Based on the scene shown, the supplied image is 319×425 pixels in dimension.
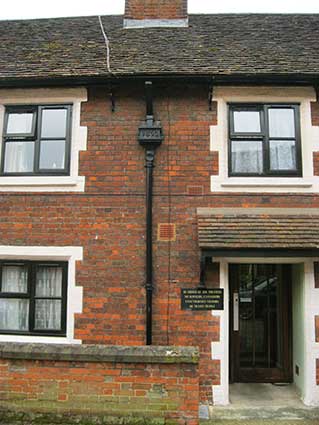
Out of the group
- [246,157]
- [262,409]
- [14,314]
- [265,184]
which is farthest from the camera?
[246,157]

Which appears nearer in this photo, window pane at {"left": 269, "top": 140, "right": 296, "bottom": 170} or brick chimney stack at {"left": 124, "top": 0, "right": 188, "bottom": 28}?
window pane at {"left": 269, "top": 140, "right": 296, "bottom": 170}

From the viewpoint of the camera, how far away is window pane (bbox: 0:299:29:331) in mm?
6375

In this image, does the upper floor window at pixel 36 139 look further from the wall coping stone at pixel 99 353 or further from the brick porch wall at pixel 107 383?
the brick porch wall at pixel 107 383

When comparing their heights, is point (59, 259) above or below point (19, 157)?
below

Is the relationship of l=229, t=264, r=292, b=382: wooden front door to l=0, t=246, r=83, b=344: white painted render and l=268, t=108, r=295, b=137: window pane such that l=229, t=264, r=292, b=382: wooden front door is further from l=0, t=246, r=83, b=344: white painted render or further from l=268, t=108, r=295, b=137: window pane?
l=0, t=246, r=83, b=344: white painted render

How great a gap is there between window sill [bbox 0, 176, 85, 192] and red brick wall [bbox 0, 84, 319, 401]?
11 centimetres

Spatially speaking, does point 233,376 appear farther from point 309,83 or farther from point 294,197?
point 309,83

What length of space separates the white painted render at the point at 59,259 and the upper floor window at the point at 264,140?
3.00 metres

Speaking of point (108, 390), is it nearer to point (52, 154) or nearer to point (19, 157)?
point (52, 154)

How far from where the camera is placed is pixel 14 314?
21.0ft

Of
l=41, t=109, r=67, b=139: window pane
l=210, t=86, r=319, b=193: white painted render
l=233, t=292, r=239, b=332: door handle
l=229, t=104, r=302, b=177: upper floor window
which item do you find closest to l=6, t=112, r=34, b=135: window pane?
l=41, t=109, r=67, b=139: window pane

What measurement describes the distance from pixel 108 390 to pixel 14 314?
2949 millimetres

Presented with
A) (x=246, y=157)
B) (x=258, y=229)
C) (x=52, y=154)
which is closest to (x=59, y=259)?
(x=52, y=154)

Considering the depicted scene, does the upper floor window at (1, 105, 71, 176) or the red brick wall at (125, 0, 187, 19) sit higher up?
the red brick wall at (125, 0, 187, 19)
